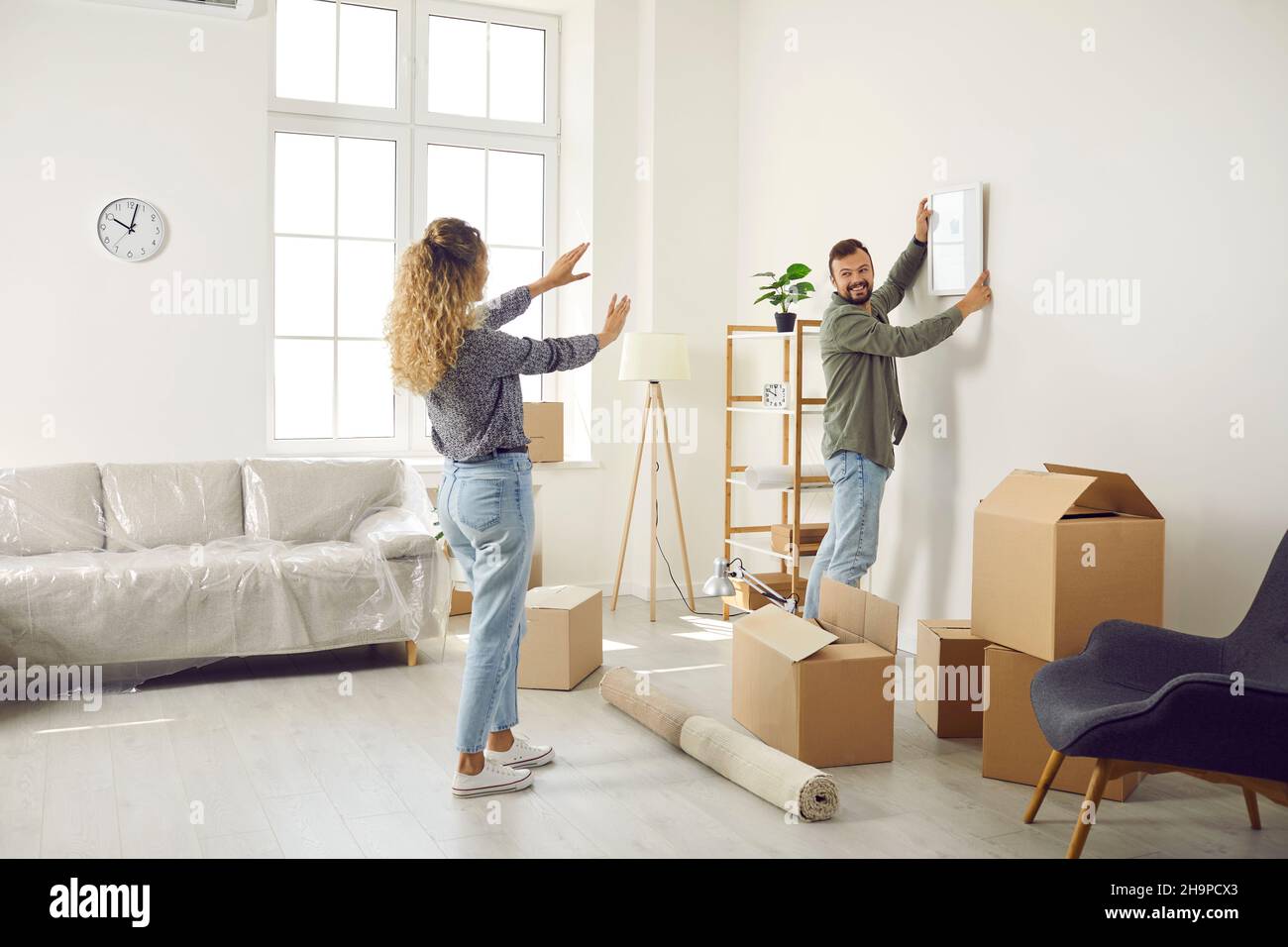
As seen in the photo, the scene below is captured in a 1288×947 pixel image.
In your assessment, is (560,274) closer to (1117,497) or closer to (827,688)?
(827,688)

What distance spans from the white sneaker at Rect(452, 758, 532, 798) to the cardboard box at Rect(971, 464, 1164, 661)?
1359 millimetres

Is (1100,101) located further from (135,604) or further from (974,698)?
(135,604)

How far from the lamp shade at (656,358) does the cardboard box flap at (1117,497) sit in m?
2.45

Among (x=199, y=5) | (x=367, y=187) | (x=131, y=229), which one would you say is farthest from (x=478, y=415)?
(x=367, y=187)

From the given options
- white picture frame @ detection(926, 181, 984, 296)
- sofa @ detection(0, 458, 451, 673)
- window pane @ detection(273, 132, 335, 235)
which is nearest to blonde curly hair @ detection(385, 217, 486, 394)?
sofa @ detection(0, 458, 451, 673)

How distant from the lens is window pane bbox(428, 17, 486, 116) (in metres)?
5.82

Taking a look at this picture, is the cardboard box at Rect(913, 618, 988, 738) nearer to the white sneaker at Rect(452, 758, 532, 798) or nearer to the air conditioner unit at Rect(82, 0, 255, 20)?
the white sneaker at Rect(452, 758, 532, 798)

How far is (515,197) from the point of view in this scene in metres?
6.03

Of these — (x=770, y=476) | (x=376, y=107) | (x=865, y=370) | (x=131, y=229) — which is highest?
(x=376, y=107)

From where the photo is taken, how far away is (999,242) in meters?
3.98

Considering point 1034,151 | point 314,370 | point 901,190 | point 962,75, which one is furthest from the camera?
point 314,370

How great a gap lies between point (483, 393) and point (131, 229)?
2947 millimetres

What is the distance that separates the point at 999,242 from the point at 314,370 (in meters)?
3.37

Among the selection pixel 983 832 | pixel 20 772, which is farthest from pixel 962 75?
pixel 20 772
